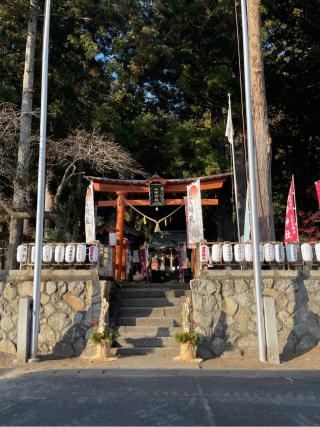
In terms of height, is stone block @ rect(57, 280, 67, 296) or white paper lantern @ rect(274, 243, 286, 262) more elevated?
white paper lantern @ rect(274, 243, 286, 262)

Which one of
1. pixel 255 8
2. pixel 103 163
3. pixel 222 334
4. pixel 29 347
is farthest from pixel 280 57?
pixel 29 347

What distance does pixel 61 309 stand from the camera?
11.3m

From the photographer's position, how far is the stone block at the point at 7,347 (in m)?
11.1

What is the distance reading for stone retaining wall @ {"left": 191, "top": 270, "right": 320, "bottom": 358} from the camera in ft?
35.6

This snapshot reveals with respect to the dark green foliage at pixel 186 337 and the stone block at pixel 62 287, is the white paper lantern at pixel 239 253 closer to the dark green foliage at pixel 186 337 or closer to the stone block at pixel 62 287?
the dark green foliage at pixel 186 337

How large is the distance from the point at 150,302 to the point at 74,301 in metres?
2.16

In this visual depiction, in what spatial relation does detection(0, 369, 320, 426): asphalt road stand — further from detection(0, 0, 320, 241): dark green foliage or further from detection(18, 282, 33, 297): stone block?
detection(0, 0, 320, 241): dark green foliage

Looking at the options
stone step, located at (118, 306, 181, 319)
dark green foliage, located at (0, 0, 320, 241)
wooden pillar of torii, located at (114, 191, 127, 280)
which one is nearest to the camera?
stone step, located at (118, 306, 181, 319)

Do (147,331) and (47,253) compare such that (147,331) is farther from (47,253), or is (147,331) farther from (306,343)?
(306,343)

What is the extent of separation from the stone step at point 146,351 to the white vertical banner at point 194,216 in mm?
3590

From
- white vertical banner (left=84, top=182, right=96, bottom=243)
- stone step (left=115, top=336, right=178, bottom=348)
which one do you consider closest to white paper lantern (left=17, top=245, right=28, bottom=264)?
white vertical banner (left=84, top=182, right=96, bottom=243)

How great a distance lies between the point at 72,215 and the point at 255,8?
918 cm

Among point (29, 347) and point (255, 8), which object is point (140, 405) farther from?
point (255, 8)

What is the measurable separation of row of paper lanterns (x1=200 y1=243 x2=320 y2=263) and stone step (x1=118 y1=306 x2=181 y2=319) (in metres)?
1.53
